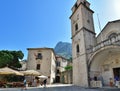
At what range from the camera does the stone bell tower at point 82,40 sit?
1906 cm

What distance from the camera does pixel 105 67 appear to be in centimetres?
1881

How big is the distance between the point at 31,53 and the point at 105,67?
21.2 m

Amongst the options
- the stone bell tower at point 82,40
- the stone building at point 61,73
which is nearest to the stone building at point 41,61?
the stone building at point 61,73

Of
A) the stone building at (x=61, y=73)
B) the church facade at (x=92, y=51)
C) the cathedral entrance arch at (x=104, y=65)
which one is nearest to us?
the church facade at (x=92, y=51)

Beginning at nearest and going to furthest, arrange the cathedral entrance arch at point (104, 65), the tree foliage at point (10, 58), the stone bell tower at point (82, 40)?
1. the cathedral entrance arch at point (104, 65)
2. the stone bell tower at point (82, 40)
3. the tree foliage at point (10, 58)

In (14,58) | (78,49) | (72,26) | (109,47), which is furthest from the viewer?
(14,58)

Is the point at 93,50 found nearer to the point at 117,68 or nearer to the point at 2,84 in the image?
the point at 117,68

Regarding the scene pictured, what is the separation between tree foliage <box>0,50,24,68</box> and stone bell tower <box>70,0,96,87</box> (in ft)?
54.3

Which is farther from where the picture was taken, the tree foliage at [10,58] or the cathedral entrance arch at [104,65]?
the tree foliage at [10,58]

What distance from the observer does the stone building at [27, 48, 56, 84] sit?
108ft

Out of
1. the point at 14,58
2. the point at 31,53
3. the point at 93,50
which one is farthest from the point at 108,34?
the point at 14,58

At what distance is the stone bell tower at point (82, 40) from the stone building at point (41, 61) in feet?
40.0

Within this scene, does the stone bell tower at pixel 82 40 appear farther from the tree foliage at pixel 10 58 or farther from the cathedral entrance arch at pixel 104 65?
the tree foliage at pixel 10 58

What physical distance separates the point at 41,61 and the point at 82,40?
55.1 ft
